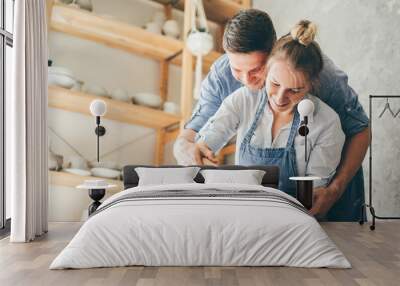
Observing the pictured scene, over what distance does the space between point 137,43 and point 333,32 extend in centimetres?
224

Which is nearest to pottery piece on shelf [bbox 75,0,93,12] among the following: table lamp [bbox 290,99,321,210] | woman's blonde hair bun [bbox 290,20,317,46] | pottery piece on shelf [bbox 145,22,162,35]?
pottery piece on shelf [bbox 145,22,162,35]

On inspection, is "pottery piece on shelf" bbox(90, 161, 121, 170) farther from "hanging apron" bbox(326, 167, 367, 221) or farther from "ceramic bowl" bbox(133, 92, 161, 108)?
"hanging apron" bbox(326, 167, 367, 221)

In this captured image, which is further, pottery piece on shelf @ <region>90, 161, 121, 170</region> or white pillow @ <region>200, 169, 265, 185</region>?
pottery piece on shelf @ <region>90, 161, 121, 170</region>

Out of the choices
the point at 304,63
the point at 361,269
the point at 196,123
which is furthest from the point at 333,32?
the point at 361,269

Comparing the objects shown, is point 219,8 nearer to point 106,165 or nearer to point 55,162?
point 106,165

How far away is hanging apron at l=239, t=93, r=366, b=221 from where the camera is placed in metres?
5.77

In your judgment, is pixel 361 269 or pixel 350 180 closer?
pixel 361 269

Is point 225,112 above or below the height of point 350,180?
above

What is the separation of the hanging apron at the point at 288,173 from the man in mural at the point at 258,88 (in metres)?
0.01

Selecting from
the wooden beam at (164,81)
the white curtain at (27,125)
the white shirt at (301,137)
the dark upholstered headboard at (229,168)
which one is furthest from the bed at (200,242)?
the wooden beam at (164,81)

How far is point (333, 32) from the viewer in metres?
5.86

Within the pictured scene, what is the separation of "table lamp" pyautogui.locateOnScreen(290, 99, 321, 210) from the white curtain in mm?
2562

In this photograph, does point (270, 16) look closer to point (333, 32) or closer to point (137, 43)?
point (333, 32)

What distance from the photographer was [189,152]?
5.93 m
